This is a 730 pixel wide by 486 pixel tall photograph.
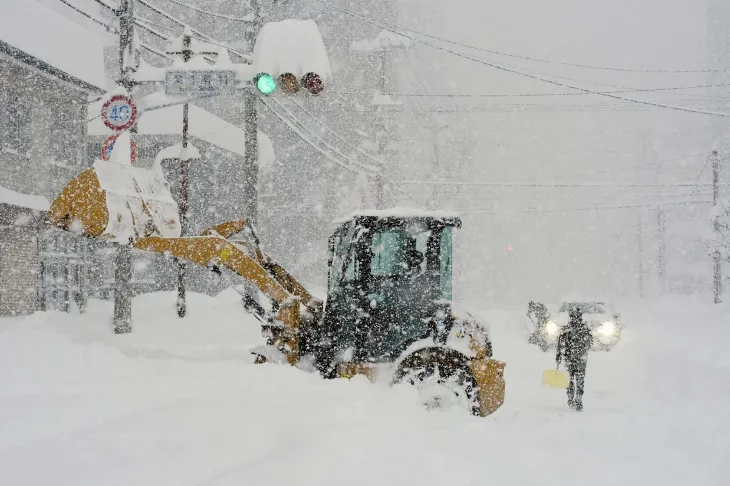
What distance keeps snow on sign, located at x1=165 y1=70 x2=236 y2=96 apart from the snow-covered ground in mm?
4426

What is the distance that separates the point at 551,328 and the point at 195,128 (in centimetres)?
1643

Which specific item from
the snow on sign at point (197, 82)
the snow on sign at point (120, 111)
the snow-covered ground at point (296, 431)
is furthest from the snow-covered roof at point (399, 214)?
the snow on sign at point (120, 111)

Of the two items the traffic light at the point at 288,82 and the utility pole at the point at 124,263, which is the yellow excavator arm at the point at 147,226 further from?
the utility pole at the point at 124,263

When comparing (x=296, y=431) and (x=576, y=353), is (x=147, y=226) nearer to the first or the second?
(x=296, y=431)

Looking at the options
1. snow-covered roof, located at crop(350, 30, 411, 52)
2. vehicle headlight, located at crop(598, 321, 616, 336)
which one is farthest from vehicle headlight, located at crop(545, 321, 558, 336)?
snow-covered roof, located at crop(350, 30, 411, 52)

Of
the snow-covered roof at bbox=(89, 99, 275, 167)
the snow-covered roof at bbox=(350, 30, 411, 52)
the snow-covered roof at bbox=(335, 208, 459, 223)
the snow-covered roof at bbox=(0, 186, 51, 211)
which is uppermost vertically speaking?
the snow-covered roof at bbox=(350, 30, 411, 52)

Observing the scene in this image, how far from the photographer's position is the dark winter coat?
8.59 meters

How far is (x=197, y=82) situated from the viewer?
36.9 feet

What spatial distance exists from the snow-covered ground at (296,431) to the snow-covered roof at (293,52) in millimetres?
4197

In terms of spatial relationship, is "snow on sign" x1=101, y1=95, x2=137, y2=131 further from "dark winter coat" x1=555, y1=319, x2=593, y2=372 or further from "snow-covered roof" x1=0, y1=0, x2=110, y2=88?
"dark winter coat" x1=555, y1=319, x2=593, y2=372

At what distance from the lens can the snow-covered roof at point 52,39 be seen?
1572 centimetres

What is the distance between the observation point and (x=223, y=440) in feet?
16.6

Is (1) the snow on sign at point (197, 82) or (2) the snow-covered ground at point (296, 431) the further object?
(1) the snow on sign at point (197, 82)

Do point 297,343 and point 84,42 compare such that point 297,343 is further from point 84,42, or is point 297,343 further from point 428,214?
point 84,42
